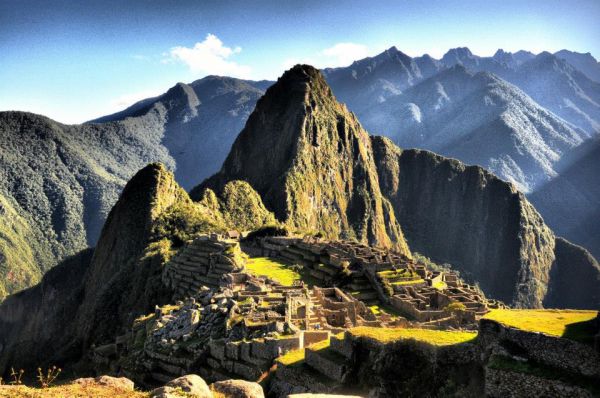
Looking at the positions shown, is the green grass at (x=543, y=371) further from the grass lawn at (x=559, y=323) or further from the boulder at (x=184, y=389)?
the boulder at (x=184, y=389)

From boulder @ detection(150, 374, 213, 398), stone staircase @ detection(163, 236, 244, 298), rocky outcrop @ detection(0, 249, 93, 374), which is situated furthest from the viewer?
rocky outcrop @ detection(0, 249, 93, 374)

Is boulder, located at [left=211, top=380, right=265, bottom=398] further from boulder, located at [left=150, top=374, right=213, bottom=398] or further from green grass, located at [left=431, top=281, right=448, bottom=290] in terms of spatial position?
green grass, located at [left=431, top=281, right=448, bottom=290]

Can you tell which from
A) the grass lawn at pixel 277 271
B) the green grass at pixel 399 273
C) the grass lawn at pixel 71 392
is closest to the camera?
the grass lawn at pixel 71 392

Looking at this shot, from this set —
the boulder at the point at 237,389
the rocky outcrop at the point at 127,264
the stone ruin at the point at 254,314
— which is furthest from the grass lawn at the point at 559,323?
the rocky outcrop at the point at 127,264

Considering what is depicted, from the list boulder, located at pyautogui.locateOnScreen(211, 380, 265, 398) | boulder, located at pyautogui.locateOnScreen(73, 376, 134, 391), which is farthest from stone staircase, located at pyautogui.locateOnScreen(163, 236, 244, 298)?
boulder, located at pyautogui.locateOnScreen(211, 380, 265, 398)

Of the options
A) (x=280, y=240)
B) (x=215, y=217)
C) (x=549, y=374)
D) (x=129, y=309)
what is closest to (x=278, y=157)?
(x=215, y=217)

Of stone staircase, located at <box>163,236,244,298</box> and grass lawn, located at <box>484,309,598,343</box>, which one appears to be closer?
grass lawn, located at <box>484,309,598,343</box>

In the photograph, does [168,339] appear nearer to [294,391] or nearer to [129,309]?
[294,391]
